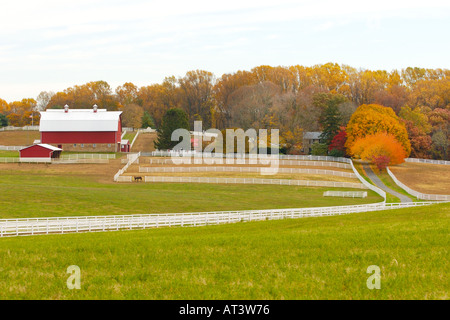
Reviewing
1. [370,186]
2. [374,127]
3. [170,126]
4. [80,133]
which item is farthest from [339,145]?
[80,133]

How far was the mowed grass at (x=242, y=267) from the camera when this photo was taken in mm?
11414

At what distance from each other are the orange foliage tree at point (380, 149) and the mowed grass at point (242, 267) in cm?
6684

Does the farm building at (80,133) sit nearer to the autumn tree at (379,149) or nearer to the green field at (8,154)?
the green field at (8,154)

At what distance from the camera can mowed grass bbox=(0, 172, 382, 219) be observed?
44375mm

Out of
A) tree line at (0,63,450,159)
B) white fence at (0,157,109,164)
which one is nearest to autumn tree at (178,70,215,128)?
tree line at (0,63,450,159)

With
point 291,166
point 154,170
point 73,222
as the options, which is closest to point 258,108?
point 291,166

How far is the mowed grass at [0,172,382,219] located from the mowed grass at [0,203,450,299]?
1053 inches

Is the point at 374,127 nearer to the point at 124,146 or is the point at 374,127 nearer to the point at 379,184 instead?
the point at 379,184

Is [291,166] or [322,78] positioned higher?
[322,78]

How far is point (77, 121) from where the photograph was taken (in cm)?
10225
